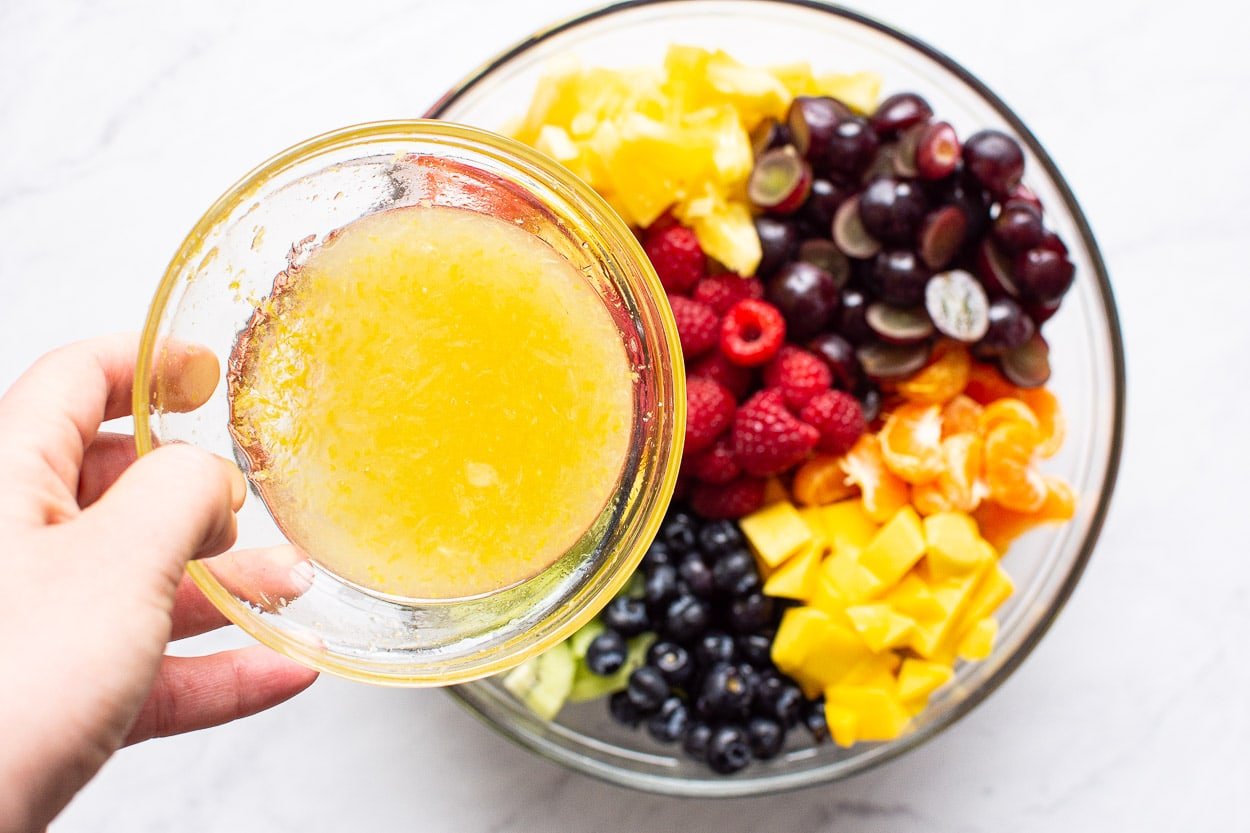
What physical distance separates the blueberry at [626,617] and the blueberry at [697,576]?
0.27 feet

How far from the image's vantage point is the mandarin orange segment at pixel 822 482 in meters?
1.50

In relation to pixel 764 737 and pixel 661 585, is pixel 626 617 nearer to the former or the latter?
pixel 661 585

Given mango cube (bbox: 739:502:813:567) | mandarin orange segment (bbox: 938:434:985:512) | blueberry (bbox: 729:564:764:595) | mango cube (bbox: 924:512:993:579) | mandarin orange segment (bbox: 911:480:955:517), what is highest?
mandarin orange segment (bbox: 938:434:985:512)

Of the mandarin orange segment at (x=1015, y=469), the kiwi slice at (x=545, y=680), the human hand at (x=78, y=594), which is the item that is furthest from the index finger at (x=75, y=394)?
the mandarin orange segment at (x=1015, y=469)

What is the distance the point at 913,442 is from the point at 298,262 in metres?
0.90

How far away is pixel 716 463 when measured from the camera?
4.79ft

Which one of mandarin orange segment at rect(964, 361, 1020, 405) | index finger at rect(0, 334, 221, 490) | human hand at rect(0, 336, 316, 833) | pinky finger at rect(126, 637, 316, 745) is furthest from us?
mandarin orange segment at rect(964, 361, 1020, 405)

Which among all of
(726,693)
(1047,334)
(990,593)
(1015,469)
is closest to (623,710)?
(726,693)

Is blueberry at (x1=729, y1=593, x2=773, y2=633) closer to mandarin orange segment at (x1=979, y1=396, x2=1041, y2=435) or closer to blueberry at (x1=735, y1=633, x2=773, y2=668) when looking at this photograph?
blueberry at (x1=735, y1=633, x2=773, y2=668)

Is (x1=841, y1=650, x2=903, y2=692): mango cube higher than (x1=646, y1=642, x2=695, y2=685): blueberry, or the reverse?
(x1=841, y1=650, x2=903, y2=692): mango cube

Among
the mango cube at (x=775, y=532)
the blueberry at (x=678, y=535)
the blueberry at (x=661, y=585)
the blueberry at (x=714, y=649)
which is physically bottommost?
the blueberry at (x=714, y=649)

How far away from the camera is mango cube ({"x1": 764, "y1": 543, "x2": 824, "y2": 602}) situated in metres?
1.44

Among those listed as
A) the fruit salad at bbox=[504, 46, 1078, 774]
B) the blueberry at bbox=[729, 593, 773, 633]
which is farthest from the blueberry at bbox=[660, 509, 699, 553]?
the blueberry at bbox=[729, 593, 773, 633]

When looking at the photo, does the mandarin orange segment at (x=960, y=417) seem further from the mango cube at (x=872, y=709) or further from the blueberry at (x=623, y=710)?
the blueberry at (x=623, y=710)
